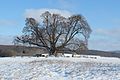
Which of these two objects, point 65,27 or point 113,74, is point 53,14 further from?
point 113,74

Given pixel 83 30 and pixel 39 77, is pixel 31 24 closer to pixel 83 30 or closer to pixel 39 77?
pixel 83 30

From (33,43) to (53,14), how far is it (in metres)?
6.51

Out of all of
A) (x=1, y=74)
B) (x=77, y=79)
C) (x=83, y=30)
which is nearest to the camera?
(x=77, y=79)

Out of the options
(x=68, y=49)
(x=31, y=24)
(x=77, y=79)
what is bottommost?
(x=77, y=79)

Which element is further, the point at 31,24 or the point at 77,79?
the point at 31,24

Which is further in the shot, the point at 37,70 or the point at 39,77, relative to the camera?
the point at 37,70

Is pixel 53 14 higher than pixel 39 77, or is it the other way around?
pixel 53 14

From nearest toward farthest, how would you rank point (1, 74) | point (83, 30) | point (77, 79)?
point (77, 79) < point (1, 74) < point (83, 30)

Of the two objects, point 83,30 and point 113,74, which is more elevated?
point 83,30

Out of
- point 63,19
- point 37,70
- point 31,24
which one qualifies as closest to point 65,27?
point 63,19

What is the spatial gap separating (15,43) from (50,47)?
6515mm

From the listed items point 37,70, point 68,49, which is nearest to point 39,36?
point 68,49

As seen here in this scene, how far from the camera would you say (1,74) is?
23828 mm

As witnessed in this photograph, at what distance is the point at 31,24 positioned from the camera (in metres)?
68.1
